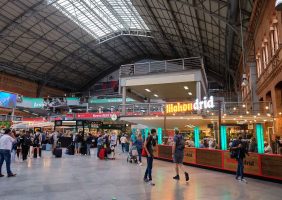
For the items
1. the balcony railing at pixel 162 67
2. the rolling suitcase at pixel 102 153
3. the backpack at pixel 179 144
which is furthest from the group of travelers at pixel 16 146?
the balcony railing at pixel 162 67

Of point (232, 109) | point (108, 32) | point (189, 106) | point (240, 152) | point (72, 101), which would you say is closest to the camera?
point (240, 152)

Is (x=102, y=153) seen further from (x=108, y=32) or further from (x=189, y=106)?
(x=108, y=32)

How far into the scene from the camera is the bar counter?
885 centimetres

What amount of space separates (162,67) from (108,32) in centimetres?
1814

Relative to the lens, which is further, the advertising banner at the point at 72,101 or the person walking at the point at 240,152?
the advertising banner at the point at 72,101

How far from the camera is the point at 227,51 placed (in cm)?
2677

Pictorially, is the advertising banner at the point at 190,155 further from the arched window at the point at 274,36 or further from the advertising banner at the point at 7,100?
the advertising banner at the point at 7,100

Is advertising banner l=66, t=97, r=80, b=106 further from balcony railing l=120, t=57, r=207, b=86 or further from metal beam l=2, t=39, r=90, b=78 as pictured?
balcony railing l=120, t=57, r=207, b=86

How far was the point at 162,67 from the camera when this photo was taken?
77.3ft

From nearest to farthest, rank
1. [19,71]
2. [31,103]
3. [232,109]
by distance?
[232,109] < [19,71] < [31,103]

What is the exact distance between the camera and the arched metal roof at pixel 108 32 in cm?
2286

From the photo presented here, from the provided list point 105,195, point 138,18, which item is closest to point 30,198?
point 105,195

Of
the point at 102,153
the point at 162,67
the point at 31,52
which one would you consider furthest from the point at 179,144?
the point at 31,52

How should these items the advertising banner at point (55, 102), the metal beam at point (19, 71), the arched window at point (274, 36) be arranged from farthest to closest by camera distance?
the advertising banner at point (55, 102) → the metal beam at point (19, 71) → the arched window at point (274, 36)
